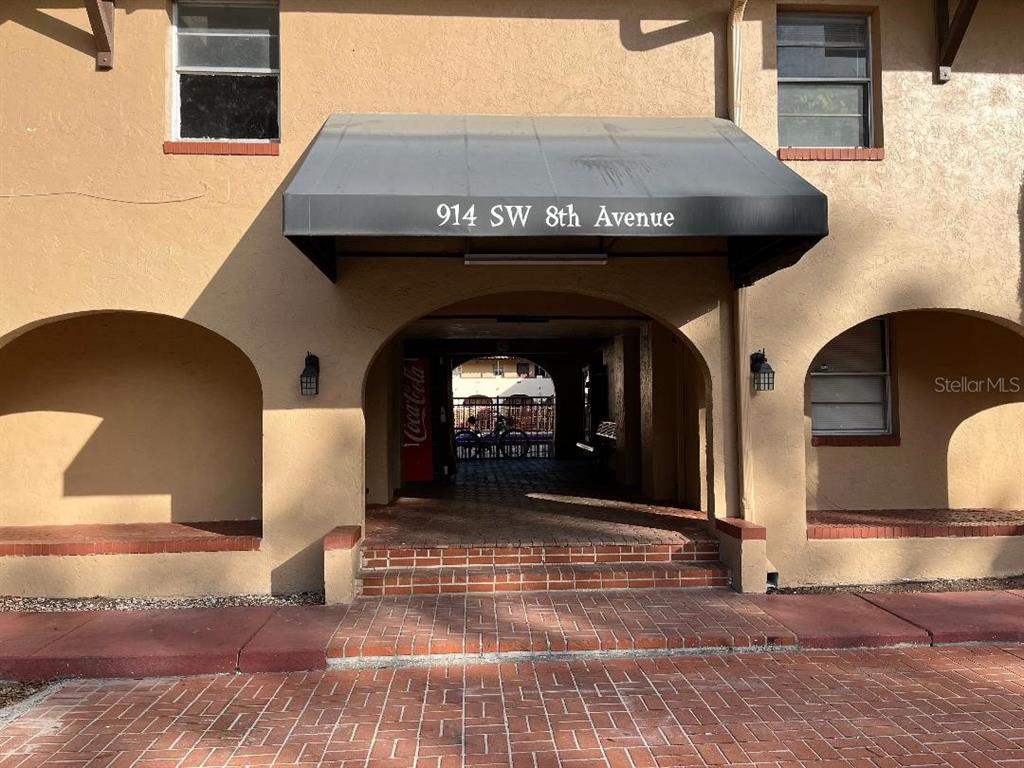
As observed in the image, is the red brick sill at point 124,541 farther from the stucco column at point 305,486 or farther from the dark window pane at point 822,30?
the dark window pane at point 822,30

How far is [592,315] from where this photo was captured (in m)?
10.0

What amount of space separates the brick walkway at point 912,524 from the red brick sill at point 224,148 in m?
6.84

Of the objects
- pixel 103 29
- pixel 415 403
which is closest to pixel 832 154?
pixel 103 29

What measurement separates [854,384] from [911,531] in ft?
7.33

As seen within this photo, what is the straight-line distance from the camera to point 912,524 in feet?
23.8

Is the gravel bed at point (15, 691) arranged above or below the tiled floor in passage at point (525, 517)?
below

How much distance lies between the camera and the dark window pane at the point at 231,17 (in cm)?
716

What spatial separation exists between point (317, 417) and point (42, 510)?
377cm

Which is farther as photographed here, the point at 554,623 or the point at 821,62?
the point at 821,62

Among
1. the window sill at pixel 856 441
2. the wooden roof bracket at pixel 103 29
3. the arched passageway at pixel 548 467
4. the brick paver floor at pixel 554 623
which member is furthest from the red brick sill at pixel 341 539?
the window sill at pixel 856 441

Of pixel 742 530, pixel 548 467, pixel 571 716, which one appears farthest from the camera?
pixel 548 467

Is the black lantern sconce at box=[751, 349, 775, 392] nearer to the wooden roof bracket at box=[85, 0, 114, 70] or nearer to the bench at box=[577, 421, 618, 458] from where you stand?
the bench at box=[577, 421, 618, 458]

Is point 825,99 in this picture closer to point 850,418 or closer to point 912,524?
point 850,418

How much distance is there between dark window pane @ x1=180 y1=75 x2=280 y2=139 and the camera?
7137 mm
